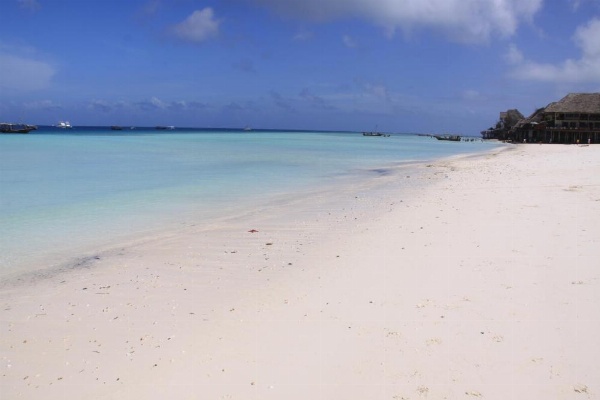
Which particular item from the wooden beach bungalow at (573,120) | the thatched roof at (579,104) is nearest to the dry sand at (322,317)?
the wooden beach bungalow at (573,120)

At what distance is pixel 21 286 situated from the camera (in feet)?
18.4

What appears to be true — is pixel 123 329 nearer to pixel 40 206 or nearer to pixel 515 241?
pixel 515 241

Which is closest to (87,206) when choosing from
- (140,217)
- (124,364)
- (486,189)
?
(140,217)

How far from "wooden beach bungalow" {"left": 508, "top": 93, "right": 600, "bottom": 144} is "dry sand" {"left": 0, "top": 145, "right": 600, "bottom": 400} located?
58.2 metres

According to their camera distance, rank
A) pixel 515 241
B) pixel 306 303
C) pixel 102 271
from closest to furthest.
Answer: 1. pixel 306 303
2. pixel 102 271
3. pixel 515 241

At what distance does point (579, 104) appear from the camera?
56156 millimetres

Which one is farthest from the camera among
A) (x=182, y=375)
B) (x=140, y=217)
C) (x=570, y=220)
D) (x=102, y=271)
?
(x=140, y=217)

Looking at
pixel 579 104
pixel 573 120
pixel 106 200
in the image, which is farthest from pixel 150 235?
pixel 579 104

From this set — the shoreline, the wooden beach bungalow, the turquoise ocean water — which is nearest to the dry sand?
the shoreline

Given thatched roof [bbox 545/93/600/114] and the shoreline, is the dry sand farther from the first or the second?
thatched roof [bbox 545/93/600/114]

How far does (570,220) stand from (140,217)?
9042 millimetres

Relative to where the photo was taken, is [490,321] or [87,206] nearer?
[490,321]

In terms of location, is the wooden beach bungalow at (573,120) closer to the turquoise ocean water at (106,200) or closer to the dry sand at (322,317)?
the turquoise ocean water at (106,200)

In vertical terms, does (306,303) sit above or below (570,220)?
below
